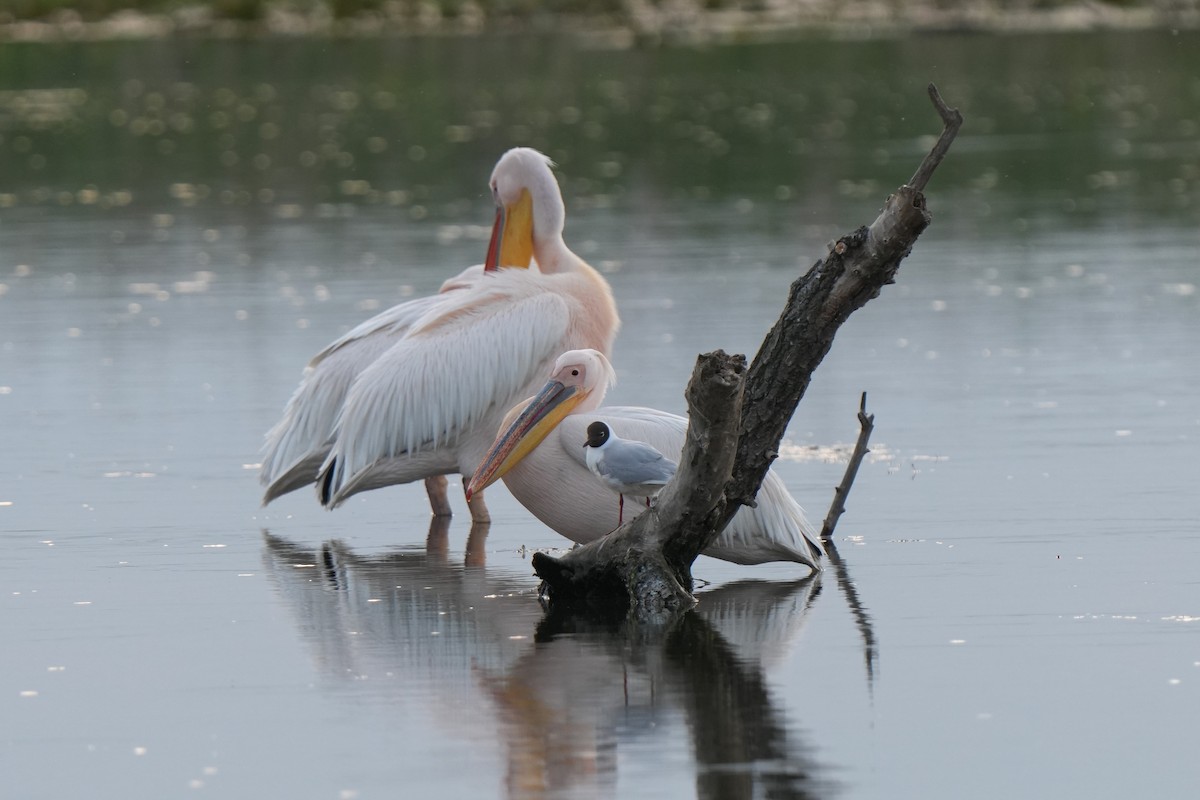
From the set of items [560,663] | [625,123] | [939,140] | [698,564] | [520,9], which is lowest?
[560,663]

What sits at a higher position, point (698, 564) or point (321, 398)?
point (321, 398)

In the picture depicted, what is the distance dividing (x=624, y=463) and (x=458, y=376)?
1.41 meters

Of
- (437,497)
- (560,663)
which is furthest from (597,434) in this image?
(437,497)

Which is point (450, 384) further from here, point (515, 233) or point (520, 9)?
point (520, 9)

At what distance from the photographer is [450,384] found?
303 inches

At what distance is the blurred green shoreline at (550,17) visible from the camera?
46.5m

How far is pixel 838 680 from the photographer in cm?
562

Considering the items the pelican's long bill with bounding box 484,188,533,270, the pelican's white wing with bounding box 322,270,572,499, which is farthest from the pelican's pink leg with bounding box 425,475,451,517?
the pelican's long bill with bounding box 484,188,533,270

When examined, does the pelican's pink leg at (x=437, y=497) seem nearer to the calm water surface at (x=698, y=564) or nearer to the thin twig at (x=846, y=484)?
the calm water surface at (x=698, y=564)

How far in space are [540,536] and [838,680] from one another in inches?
85.2

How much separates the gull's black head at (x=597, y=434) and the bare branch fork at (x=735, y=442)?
0.25 meters

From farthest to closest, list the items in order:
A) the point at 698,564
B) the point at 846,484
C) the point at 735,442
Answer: the point at 846,484, the point at 698,564, the point at 735,442

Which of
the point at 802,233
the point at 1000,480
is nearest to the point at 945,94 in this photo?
the point at 802,233

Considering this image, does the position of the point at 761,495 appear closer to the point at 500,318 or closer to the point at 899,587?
the point at 899,587
